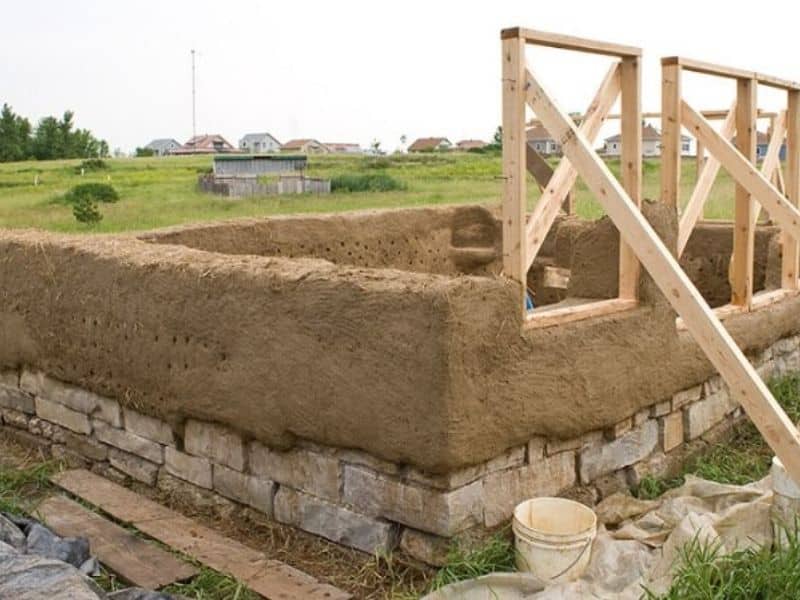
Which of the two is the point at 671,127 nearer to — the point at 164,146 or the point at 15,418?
the point at 15,418

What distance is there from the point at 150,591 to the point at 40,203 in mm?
26112

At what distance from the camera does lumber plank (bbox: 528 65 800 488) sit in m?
3.89

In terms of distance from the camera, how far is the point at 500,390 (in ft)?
13.9

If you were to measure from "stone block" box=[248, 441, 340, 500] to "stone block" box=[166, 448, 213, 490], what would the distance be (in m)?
0.38

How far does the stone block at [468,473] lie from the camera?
4.11 metres

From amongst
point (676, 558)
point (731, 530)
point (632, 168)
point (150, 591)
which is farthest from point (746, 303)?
point (150, 591)

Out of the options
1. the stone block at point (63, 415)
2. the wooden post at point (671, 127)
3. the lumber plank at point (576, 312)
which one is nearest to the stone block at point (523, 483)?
the lumber plank at point (576, 312)

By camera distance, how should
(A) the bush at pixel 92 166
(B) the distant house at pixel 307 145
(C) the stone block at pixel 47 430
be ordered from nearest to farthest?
1. (C) the stone block at pixel 47 430
2. (A) the bush at pixel 92 166
3. (B) the distant house at pixel 307 145

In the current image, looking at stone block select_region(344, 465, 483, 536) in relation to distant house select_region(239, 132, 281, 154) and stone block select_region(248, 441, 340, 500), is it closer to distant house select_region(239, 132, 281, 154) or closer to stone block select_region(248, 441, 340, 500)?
stone block select_region(248, 441, 340, 500)

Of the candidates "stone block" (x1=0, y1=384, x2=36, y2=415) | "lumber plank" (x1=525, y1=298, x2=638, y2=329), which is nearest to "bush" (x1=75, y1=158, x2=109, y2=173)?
"stone block" (x1=0, y1=384, x2=36, y2=415)

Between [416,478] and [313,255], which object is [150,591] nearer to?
[416,478]

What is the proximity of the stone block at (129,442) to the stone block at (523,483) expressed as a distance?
213 cm

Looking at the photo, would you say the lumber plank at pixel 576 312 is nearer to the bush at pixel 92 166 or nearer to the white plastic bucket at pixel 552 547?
the white plastic bucket at pixel 552 547

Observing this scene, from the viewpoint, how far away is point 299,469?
15.4ft
